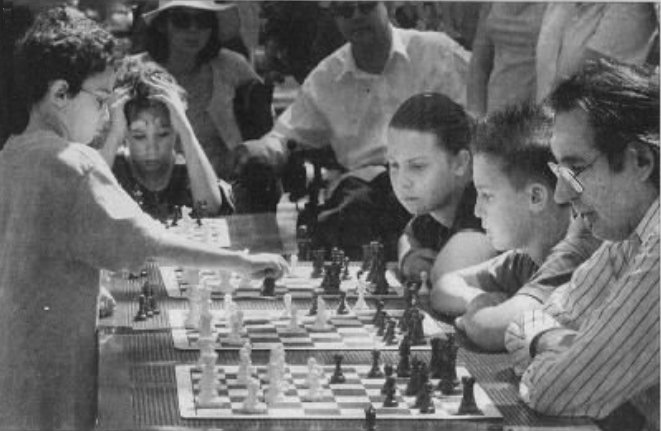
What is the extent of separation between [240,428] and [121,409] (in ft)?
0.63

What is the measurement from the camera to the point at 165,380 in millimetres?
2420

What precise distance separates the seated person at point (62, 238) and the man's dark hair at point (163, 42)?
3.08 feet

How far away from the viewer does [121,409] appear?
2.28 meters

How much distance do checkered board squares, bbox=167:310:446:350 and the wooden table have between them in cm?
3

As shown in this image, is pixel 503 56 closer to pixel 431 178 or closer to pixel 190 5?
pixel 431 178

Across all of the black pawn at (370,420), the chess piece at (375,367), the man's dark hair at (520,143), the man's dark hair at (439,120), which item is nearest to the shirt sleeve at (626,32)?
the man's dark hair at (520,143)

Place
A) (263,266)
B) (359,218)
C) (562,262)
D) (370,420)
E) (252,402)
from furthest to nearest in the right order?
(359,218) < (562,262) < (263,266) < (252,402) < (370,420)

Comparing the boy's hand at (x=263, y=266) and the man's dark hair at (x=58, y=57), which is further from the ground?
the man's dark hair at (x=58, y=57)

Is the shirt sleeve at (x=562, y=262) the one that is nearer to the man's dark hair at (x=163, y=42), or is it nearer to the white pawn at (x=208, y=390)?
the white pawn at (x=208, y=390)

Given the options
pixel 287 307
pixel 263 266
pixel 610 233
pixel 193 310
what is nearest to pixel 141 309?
pixel 193 310

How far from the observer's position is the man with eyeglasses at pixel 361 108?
3.54 metres

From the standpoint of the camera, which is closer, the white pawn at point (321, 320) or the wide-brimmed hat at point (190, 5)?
the white pawn at point (321, 320)

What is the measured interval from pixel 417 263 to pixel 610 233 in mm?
1017

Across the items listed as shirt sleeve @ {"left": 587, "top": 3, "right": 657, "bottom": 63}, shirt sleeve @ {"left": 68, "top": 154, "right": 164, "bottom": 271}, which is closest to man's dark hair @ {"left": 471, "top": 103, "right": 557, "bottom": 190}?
shirt sleeve @ {"left": 587, "top": 3, "right": 657, "bottom": 63}
